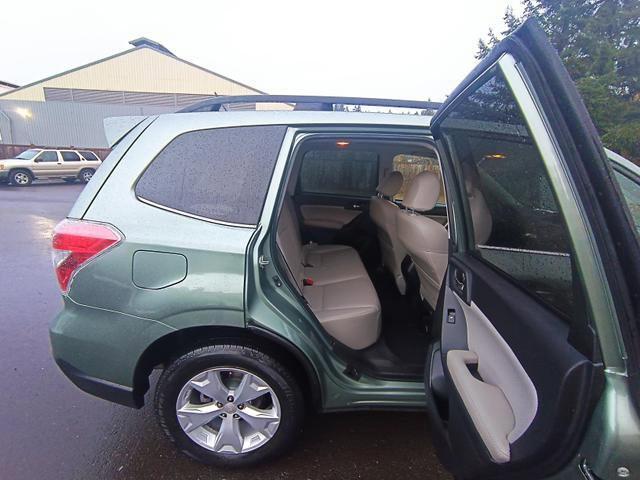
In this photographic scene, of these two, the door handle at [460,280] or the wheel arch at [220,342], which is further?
the wheel arch at [220,342]

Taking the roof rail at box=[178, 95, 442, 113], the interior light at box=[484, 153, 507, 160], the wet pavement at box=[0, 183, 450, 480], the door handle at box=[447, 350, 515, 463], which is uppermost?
the roof rail at box=[178, 95, 442, 113]

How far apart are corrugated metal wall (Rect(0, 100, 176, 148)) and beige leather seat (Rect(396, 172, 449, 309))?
82.6ft

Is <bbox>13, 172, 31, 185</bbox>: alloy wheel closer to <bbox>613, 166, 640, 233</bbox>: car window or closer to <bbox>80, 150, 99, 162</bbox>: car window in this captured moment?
<bbox>80, 150, 99, 162</bbox>: car window

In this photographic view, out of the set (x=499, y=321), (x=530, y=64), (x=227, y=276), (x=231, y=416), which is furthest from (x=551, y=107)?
(x=231, y=416)

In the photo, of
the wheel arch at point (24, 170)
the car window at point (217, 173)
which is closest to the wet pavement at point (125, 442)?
the car window at point (217, 173)

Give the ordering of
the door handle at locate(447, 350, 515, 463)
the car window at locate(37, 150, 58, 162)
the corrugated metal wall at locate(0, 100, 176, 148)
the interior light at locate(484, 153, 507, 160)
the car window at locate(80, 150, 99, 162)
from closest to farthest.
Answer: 1. the door handle at locate(447, 350, 515, 463)
2. the interior light at locate(484, 153, 507, 160)
3. the car window at locate(37, 150, 58, 162)
4. the car window at locate(80, 150, 99, 162)
5. the corrugated metal wall at locate(0, 100, 176, 148)

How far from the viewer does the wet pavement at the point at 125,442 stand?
184cm

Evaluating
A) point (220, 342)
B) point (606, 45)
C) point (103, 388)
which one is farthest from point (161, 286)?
point (606, 45)

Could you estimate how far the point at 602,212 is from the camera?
775 mm

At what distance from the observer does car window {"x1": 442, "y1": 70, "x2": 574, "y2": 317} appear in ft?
3.10

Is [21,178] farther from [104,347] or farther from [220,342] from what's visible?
[220,342]

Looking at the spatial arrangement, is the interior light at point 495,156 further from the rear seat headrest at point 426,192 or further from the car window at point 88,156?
the car window at point 88,156

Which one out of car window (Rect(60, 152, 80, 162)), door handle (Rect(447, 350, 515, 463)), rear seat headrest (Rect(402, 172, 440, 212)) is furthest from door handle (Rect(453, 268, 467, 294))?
car window (Rect(60, 152, 80, 162))

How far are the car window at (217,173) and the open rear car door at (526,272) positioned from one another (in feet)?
2.76
